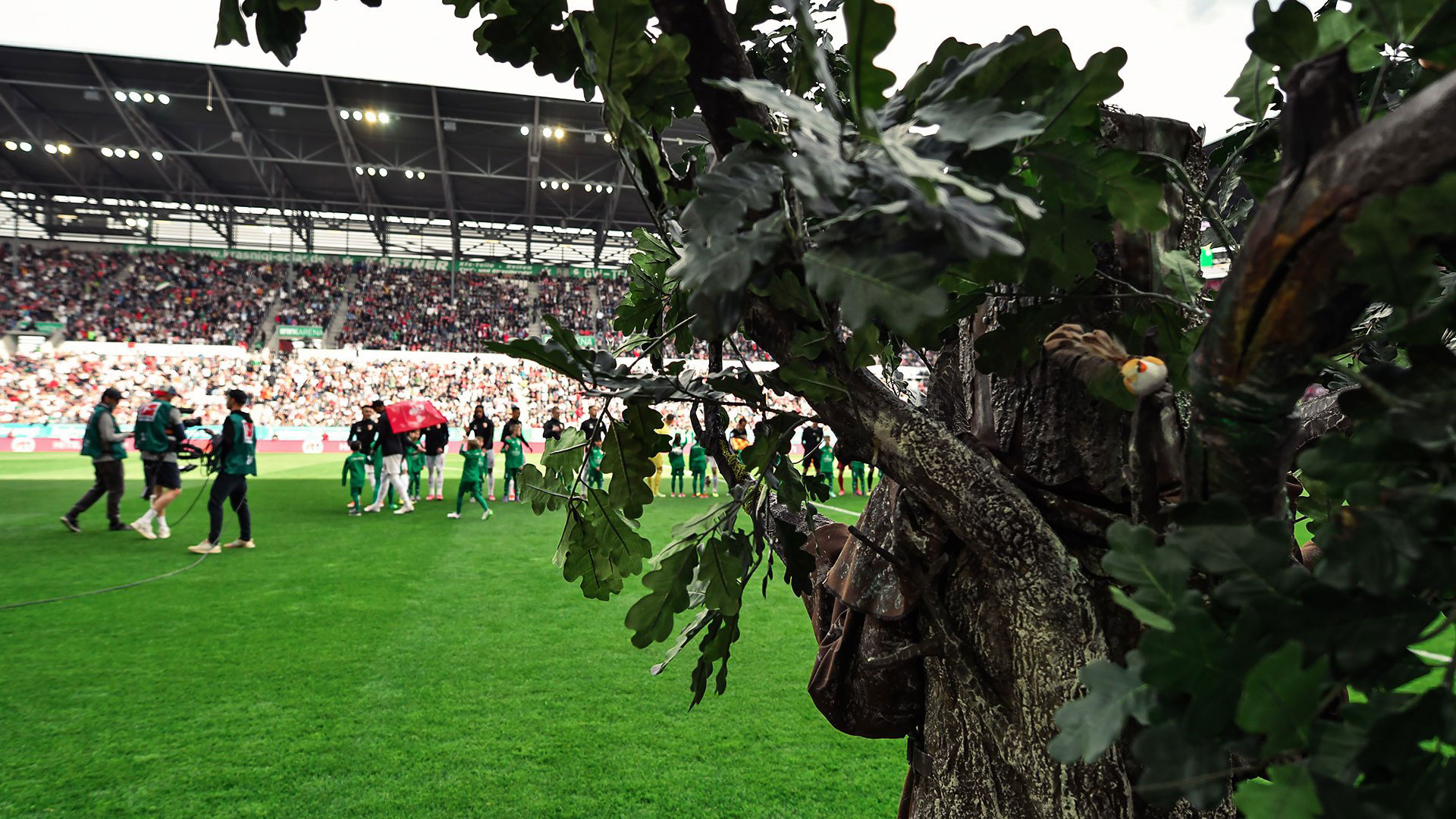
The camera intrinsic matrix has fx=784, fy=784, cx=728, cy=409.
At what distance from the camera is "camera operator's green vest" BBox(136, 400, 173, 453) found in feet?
20.8

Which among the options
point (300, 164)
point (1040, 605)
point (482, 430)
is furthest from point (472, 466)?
point (300, 164)

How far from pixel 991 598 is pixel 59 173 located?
97.8 ft

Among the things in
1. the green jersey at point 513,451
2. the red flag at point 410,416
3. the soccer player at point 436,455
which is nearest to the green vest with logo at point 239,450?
the red flag at point 410,416

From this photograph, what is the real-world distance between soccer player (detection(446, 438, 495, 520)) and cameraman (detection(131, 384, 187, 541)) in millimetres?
2525

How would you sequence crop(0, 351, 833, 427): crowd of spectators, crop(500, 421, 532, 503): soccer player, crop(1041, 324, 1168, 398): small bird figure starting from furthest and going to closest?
crop(0, 351, 833, 427): crowd of spectators < crop(500, 421, 532, 503): soccer player < crop(1041, 324, 1168, 398): small bird figure

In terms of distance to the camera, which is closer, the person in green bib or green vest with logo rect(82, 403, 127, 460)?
the person in green bib

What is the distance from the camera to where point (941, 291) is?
0.47 meters

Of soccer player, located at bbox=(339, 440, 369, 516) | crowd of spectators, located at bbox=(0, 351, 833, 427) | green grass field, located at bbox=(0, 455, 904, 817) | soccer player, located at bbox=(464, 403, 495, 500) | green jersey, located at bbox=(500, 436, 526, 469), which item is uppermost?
crowd of spectators, located at bbox=(0, 351, 833, 427)

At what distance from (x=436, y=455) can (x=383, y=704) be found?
6.28 meters

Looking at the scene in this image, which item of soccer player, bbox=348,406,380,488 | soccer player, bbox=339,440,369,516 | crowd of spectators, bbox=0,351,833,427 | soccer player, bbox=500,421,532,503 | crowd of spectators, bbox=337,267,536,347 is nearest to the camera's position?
soccer player, bbox=348,406,380,488

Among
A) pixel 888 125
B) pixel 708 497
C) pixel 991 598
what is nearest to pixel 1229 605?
pixel 888 125

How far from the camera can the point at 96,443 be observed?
6.68 metres

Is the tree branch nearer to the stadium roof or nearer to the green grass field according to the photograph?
the green grass field

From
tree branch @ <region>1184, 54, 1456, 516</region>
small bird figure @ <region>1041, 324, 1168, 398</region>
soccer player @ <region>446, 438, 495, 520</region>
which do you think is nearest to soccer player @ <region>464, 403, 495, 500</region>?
soccer player @ <region>446, 438, 495, 520</region>
